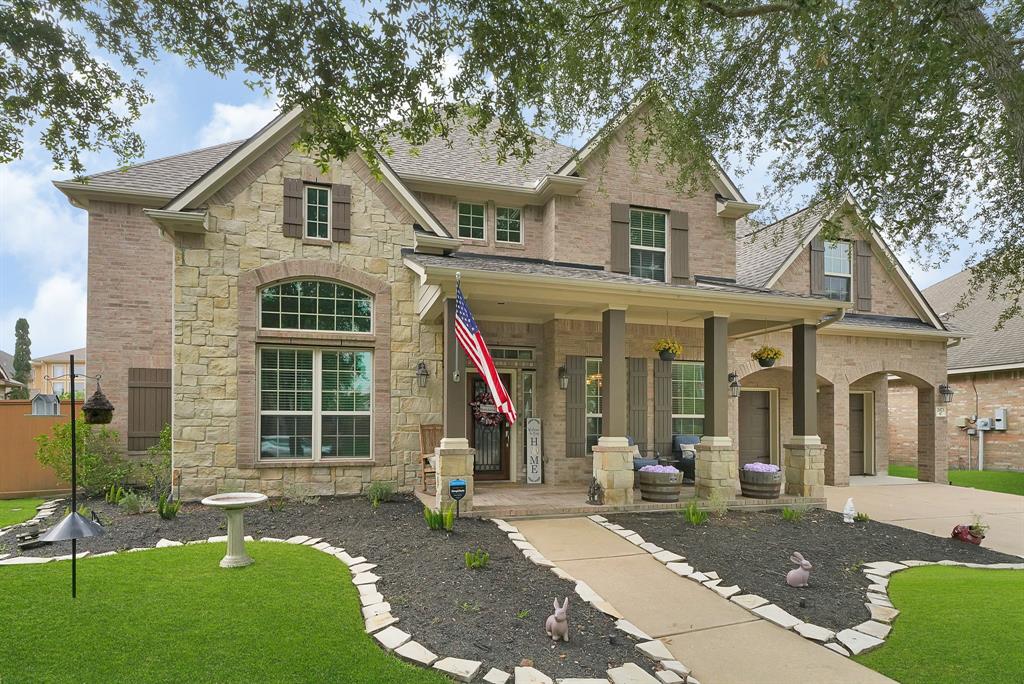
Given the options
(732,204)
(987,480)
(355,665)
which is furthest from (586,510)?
(987,480)

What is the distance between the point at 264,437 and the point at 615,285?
622 cm

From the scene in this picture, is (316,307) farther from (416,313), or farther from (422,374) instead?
(422,374)

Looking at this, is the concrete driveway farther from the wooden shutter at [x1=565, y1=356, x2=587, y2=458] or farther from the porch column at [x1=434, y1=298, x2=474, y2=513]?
the porch column at [x1=434, y1=298, x2=474, y2=513]

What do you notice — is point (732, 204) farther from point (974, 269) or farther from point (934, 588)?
point (934, 588)

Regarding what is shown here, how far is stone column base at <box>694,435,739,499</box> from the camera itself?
900 centimetres

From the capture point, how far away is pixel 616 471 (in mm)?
8469

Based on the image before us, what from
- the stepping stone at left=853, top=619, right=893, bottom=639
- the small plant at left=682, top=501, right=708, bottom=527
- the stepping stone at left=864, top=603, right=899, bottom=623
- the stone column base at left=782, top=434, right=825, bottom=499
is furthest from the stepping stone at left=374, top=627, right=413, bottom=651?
the stone column base at left=782, top=434, right=825, bottom=499

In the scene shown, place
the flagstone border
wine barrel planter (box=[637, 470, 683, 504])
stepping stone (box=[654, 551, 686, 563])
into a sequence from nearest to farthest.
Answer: the flagstone border < stepping stone (box=[654, 551, 686, 563]) < wine barrel planter (box=[637, 470, 683, 504])

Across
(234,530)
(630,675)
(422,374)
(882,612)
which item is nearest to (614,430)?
(422,374)

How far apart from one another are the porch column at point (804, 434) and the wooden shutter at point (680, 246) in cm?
258

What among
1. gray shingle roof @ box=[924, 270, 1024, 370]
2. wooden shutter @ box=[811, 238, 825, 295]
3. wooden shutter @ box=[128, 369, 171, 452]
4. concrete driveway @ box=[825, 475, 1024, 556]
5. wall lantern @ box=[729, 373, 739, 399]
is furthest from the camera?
gray shingle roof @ box=[924, 270, 1024, 370]

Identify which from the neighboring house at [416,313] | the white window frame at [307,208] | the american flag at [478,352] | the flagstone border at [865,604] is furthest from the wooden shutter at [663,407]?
the white window frame at [307,208]

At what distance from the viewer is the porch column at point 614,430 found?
8.47 meters

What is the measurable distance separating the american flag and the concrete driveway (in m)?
6.67
